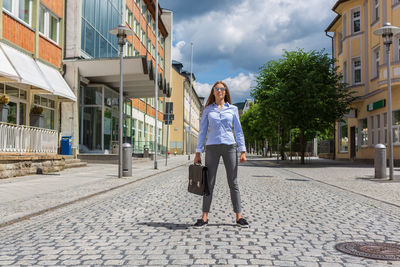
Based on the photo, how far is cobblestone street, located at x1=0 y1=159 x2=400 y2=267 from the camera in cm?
407

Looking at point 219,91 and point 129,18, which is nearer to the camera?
point 219,91

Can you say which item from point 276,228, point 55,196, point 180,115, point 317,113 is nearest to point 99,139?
point 317,113

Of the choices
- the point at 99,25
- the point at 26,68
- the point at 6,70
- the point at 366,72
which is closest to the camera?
the point at 6,70

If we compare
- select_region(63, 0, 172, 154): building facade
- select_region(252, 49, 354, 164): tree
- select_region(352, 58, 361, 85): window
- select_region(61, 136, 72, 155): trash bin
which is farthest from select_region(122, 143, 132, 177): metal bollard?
select_region(352, 58, 361, 85): window

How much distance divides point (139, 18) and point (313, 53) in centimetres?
1817

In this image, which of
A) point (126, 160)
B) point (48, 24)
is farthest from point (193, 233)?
point (48, 24)

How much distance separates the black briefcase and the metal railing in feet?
33.8

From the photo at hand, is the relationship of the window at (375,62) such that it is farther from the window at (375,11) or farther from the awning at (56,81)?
the awning at (56,81)

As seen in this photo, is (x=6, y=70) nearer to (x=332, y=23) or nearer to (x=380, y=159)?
(x=380, y=159)

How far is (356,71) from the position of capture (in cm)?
3048

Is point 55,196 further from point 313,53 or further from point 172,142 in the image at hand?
point 172,142

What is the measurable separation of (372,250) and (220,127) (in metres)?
2.28

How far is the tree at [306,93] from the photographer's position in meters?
25.1

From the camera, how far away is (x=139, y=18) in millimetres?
39188
